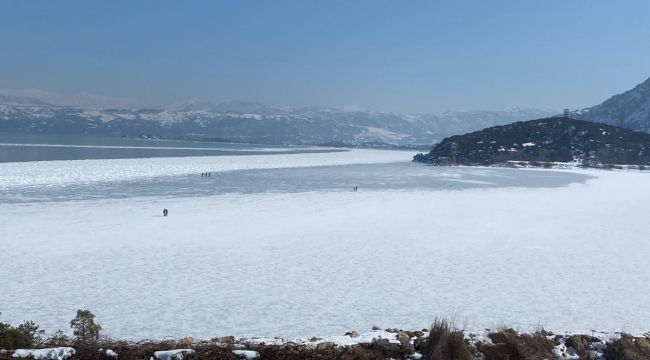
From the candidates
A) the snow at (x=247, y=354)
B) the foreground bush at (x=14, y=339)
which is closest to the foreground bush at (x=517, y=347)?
the snow at (x=247, y=354)

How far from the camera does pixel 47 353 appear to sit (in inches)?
332

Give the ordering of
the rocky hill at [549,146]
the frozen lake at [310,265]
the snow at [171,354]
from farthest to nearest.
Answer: the rocky hill at [549,146] < the frozen lake at [310,265] < the snow at [171,354]

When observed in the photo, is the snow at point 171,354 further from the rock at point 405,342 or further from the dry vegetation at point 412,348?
the rock at point 405,342

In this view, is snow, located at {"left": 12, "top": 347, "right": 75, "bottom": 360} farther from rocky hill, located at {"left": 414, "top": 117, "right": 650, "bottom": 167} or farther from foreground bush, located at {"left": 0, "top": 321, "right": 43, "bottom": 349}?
rocky hill, located at {"left": 414, "top": 117, "right": 650, "bottom": 167}

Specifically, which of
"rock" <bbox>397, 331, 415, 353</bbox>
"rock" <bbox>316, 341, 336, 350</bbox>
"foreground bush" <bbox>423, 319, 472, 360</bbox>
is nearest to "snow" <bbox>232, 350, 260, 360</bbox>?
"rock" <bbox>316, 341, 336, 350</bbox>

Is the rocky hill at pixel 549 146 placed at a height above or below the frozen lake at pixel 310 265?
above

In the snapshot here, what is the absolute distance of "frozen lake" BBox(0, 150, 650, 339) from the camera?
1383 cm

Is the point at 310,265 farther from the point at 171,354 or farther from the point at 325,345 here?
the point at 171,354

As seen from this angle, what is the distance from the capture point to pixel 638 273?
19156 mm

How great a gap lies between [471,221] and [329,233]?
1073 centimetres

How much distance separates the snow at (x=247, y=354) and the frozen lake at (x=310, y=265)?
152 inches

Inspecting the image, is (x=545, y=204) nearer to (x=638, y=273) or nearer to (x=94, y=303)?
(x=638, y=273)

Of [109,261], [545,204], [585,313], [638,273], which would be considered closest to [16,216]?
[109,261]

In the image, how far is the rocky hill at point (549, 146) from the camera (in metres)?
140
